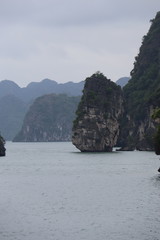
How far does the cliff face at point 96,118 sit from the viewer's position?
161 metres

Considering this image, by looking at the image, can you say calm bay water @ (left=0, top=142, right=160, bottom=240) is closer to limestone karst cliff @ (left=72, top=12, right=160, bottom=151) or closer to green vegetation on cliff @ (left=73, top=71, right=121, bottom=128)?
limestone karst cliff @ (left=72, top=12, right=160, bottom=151)

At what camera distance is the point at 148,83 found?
647ft

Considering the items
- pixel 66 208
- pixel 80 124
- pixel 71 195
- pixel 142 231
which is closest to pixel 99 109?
pixel 80 124

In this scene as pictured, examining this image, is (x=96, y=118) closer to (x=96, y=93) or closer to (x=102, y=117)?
(x=102, y=117)

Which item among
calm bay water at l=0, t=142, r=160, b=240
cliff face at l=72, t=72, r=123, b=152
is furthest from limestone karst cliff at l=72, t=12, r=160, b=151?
calm bay water at l=0, t=142, r=160, b=240

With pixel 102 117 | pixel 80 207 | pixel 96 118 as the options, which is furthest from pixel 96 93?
pixel 80 207

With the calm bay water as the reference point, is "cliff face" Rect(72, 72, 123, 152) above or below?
above

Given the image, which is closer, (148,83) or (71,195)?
(71,195)

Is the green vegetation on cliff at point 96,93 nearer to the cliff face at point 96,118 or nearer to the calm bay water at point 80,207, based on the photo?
the cliff face at point 96,118

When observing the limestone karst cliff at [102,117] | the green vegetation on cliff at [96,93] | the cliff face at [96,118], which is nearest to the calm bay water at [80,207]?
the cliff face at [96,118]

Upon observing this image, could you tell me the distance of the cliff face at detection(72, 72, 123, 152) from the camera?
161 meters

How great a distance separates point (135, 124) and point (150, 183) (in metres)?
124

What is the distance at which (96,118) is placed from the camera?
162 metres

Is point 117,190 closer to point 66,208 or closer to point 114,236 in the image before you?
point 66,208
